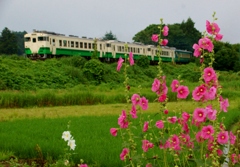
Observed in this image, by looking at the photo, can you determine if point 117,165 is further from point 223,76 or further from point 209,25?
point 223,76

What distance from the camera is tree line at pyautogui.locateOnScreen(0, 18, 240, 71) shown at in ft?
93.9

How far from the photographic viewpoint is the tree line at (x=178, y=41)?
28609 millimetres

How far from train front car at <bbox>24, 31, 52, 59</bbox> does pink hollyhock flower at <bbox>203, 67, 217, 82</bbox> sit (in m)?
17.7

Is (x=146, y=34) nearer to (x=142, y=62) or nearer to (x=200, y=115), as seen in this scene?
(x=142, y=62)

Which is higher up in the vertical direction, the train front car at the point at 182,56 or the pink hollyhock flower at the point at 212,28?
the train front car at the point at 182,56

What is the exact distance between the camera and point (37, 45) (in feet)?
66.5

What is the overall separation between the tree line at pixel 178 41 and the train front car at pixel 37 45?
40.1ft

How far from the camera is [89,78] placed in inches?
757

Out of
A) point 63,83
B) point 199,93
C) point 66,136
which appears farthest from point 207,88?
point 63,83

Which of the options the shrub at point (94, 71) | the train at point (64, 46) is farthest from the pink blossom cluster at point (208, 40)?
the shrub at point (94, 71)

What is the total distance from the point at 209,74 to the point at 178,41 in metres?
42.2

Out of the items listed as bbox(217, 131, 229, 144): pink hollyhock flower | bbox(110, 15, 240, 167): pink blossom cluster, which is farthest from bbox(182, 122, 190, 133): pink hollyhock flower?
bbox(217, 131, 229, 144): pink hollyhock flower

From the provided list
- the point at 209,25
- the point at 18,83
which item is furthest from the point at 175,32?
the point at 209,25

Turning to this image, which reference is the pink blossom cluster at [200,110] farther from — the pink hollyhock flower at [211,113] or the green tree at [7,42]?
the green tree at [7,42]
